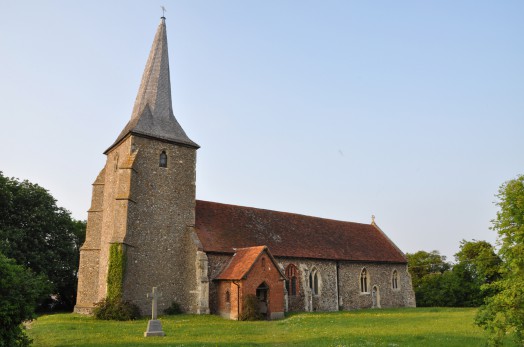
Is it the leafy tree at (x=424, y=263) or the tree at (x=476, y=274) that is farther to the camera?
the leafy tree at (x=424, y=263)

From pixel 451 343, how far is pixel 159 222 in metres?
19.8

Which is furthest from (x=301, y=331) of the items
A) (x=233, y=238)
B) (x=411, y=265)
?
(x=411, y=265)

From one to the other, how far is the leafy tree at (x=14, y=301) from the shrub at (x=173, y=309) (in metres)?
15.0

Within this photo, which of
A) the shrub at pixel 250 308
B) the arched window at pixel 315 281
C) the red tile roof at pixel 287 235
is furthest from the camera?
the arched window at pixel 315 281

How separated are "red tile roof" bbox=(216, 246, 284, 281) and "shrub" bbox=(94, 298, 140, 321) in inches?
227

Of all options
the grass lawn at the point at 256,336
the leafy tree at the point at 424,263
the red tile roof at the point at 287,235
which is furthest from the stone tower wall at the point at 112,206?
the leafy tree at the point at 424,263

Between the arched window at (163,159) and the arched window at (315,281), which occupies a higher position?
the arched window at (163,159)

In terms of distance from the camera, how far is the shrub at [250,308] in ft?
83.1

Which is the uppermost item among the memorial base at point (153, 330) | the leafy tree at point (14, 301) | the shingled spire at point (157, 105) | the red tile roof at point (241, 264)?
the shingled spire at point (157, 105)

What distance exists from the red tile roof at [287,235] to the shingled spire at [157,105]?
→ 235 inches

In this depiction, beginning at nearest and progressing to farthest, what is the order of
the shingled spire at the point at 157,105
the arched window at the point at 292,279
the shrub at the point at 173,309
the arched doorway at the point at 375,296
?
the shrub at the point at 173,309, the shingled spire at the point at 157,105, the arched window at the point at 292,279, the arched doorway at the point at 375,296

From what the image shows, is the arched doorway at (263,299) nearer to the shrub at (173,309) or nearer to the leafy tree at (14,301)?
the shrub at (173,309)

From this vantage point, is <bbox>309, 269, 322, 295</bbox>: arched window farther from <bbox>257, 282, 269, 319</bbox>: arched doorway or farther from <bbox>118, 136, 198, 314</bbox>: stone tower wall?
<bbox>118, 136, 198, 314</bbox>: stone tower wall

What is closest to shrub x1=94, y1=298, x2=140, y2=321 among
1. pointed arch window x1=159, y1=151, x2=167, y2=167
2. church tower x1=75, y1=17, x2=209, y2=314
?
church tower x1=75, y1=17, x2=209, y2=314
